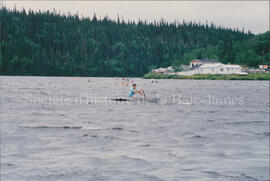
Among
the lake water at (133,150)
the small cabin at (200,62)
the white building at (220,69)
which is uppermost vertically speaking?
the small cabin at (200,62)

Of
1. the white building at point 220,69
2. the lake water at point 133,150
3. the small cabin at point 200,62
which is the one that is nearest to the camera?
the lake water at point 133,150

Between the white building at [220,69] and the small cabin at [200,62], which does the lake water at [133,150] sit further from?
the small cabin at [200,62]

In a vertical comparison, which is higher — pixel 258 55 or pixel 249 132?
pixel 258 55

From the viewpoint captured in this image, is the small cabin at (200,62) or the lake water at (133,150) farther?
the small cabin at (200,62)

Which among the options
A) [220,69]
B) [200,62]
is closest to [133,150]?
[220,69]

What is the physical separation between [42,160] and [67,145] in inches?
97.7

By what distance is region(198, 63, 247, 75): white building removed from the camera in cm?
14662

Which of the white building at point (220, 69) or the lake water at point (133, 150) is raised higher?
the white building at point (220, 69)

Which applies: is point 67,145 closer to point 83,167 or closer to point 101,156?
point 101,156

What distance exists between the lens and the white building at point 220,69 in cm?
14662

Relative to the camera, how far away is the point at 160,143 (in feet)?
49.9

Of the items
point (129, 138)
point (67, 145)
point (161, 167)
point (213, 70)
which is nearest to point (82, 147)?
point (67, 145)

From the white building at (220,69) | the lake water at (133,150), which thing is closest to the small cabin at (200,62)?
the white building at (220,69)

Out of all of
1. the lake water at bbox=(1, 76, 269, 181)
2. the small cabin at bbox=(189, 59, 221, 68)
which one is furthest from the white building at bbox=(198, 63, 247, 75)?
the lake water at bbox=(1, 76, 269, 181)
